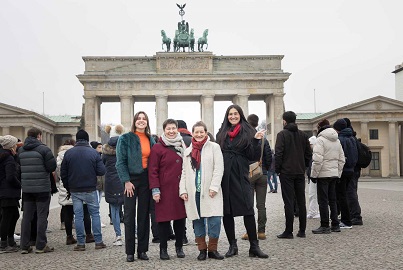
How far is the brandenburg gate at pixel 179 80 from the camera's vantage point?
55.7 meters

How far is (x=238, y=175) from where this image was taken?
908 centimetres

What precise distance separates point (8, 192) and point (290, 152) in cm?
562

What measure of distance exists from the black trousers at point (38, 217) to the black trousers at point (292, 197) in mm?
4644

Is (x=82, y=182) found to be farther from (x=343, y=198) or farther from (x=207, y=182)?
(x=343, y=198)

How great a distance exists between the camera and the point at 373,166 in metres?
53.3

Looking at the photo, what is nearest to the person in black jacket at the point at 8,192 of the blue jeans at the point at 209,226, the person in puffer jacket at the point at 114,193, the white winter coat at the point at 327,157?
the person in puffer jacket at the point at 114,193

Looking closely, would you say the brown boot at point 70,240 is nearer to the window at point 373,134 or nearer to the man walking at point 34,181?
the man walking at point 34,181

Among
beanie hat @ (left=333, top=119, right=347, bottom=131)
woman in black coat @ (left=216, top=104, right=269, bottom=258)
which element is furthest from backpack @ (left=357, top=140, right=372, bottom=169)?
woman in black coat @ (left=216, top=104, right=269, bottom=258)

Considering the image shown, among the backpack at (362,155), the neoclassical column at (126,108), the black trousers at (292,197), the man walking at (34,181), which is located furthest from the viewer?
the neoclassical column at (126,108)

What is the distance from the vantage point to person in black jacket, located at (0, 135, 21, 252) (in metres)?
→ 10.7

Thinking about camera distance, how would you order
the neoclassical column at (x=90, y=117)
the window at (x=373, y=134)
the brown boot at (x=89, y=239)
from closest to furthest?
the brown boot at (x=89, y=239) < the window at (x=373, y=134) < the neoclassical column at (x=90, y=117)

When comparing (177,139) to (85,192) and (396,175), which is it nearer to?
(85,192)

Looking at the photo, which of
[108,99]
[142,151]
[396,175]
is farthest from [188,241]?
[108,99]

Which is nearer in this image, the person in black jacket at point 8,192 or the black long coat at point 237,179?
the black long coat at point 237,179
